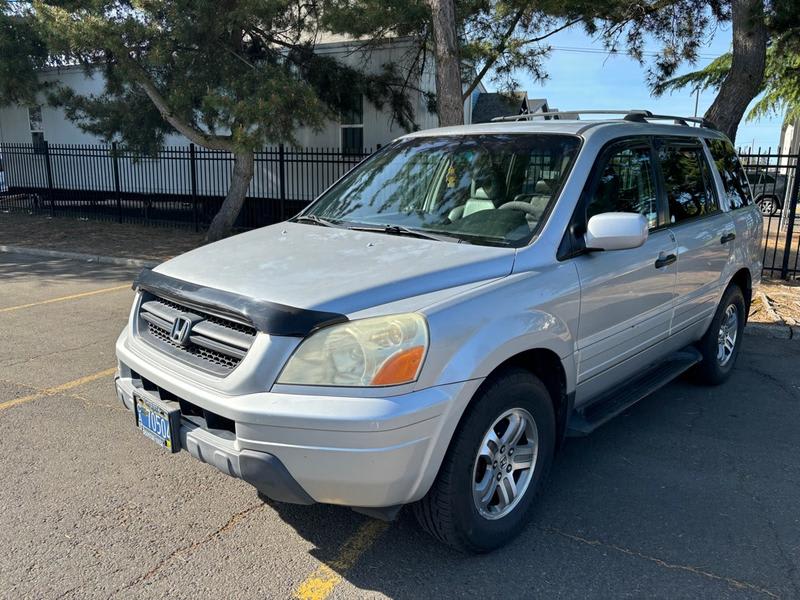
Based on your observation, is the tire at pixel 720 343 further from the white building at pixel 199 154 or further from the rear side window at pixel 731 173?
the white building at pixel 199 154

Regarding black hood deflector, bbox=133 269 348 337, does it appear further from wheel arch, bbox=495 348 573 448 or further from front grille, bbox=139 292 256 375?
wheel arch, bbox=495 348 573 448

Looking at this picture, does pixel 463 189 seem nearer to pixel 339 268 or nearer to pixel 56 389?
pixel 339 268

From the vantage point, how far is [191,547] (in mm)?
3088

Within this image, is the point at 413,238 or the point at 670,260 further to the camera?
the point at 670,260

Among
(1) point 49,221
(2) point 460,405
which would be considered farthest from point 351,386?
(1) point 49,221

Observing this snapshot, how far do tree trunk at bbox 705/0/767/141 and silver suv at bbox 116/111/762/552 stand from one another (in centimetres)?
630

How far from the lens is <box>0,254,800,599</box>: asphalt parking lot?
2.84 meters

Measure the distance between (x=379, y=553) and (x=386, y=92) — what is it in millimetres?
12476

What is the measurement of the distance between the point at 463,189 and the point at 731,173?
2863 millimetres

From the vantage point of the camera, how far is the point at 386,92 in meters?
14.2

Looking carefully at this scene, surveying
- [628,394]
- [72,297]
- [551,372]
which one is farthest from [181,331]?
[72,297]

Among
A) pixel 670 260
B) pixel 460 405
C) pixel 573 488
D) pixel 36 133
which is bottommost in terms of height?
pixel 573 488

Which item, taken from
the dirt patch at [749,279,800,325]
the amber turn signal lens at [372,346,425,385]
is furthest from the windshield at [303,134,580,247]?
the dirt patch at [749,279,800,325]

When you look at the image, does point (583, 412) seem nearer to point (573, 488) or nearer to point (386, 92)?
point (573, 488)
